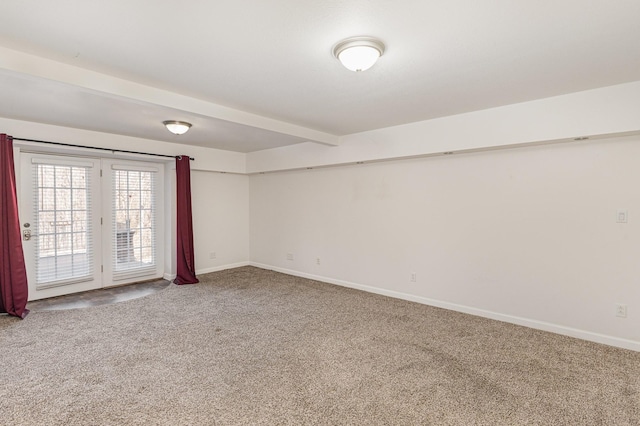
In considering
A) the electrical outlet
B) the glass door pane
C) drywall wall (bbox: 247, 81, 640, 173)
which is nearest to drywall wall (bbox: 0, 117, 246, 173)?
the glass door pane

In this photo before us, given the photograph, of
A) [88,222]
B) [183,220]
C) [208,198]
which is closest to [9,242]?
[88,222]

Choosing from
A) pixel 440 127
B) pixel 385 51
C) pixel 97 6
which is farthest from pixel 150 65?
pixel 440 127

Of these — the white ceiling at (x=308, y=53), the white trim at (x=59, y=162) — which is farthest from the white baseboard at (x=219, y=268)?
the white ceiling at (x=308, y=53)

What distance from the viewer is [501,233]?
3.79m

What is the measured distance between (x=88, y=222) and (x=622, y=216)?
6580 mm

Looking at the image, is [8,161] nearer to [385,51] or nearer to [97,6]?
[97,6]

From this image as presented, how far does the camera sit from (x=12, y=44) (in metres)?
2.19

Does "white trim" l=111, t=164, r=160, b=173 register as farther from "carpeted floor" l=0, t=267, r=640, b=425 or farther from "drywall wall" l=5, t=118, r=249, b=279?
"carpeted floor" l=0, t=267, r=640, b=425

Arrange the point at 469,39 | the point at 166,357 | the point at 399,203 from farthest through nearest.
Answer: the point at 399,203
the point at 166,357
the point at 469,39

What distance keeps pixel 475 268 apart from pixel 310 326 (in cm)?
213

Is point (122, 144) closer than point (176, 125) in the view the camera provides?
No

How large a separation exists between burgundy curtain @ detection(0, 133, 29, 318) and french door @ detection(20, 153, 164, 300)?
420mm

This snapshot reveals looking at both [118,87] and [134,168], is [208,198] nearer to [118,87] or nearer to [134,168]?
[134,168]

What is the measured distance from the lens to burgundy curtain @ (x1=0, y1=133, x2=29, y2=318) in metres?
3.86
